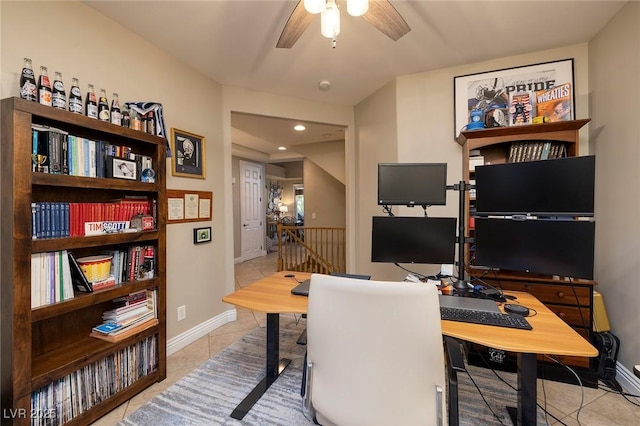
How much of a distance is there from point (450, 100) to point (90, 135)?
2.97 meters

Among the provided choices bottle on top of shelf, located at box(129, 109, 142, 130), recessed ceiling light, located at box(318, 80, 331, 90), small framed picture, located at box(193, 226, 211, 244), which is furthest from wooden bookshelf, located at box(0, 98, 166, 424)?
recessed ceiling light, located at box(318, 80, 331, 90)

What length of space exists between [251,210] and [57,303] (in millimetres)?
5656

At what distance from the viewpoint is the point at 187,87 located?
2520 millimetres

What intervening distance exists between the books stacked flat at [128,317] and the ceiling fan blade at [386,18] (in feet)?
7.44

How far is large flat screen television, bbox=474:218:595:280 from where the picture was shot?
141cm

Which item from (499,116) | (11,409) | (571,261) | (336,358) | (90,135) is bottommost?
(11,409)

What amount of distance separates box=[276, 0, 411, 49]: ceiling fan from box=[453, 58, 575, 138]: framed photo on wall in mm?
1169

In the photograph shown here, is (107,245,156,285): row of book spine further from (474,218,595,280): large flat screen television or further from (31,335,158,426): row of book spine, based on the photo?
(474,218,595,280): large flat screen television

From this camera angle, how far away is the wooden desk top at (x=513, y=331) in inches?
42.6

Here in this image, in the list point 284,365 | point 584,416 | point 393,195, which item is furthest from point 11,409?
point 584,416

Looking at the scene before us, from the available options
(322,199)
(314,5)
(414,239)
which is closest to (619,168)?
(414,239)

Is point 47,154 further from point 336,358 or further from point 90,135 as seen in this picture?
point 336,358

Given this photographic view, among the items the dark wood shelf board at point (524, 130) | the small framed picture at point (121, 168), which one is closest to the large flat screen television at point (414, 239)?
the dark wood shelf board at point (524, 130)

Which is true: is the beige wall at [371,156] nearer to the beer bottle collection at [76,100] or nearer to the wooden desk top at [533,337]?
the wooden desk top at [533,337]
